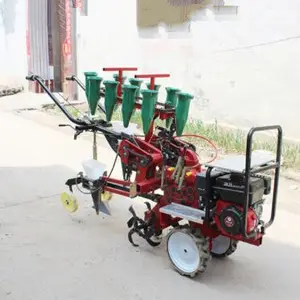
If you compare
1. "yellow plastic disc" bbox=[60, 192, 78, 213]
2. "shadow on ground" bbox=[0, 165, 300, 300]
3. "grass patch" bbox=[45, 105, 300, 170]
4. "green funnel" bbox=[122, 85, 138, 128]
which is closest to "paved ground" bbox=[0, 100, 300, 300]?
"shadow on ground" bbox=[0, 165, 300, 300]

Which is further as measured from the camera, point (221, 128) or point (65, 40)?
point (65, 40)

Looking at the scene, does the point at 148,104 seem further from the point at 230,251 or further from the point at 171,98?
the point at 230,251

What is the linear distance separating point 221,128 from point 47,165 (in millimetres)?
2602

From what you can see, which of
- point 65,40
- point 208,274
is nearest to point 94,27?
point 65,40

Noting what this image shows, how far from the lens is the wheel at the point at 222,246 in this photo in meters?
3.11

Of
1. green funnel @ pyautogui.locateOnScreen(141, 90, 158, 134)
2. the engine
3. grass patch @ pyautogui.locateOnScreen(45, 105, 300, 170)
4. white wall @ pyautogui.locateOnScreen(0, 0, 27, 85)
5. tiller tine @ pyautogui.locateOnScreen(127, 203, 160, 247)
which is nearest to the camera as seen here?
the engine

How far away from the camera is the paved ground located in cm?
275

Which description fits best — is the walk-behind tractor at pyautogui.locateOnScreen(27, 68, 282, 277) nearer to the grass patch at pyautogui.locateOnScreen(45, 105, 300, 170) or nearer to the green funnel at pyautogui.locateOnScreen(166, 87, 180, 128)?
the green funnel at pyautogui.locateOnScreen(166, 87, 180, 128)

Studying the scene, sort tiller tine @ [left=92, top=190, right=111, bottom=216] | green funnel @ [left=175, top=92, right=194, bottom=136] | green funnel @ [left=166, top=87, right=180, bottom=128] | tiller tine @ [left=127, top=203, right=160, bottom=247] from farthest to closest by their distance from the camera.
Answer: tiller tine @ [left=92, top=190, right=111, bottom=216], green funnel @ [left=166, top=87, right=180, bottom=128], tiller tine @ [left=127, top=203, right=160, bottom=247], green funnel @ [left=175, top=92, right=194, bottom=136]

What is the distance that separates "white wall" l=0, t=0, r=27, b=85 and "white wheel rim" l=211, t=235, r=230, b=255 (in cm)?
934

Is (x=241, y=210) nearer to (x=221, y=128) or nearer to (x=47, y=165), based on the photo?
(x=47, y=165)

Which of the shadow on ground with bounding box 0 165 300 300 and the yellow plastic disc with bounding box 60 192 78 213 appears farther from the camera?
the yellow plastic disc with bounding box 60 192 78 213

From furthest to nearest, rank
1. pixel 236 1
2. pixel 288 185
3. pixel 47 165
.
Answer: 1. pixel 236 1
2. pixel 47 165
3. pixel 288 185

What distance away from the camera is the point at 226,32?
646 centimetres
